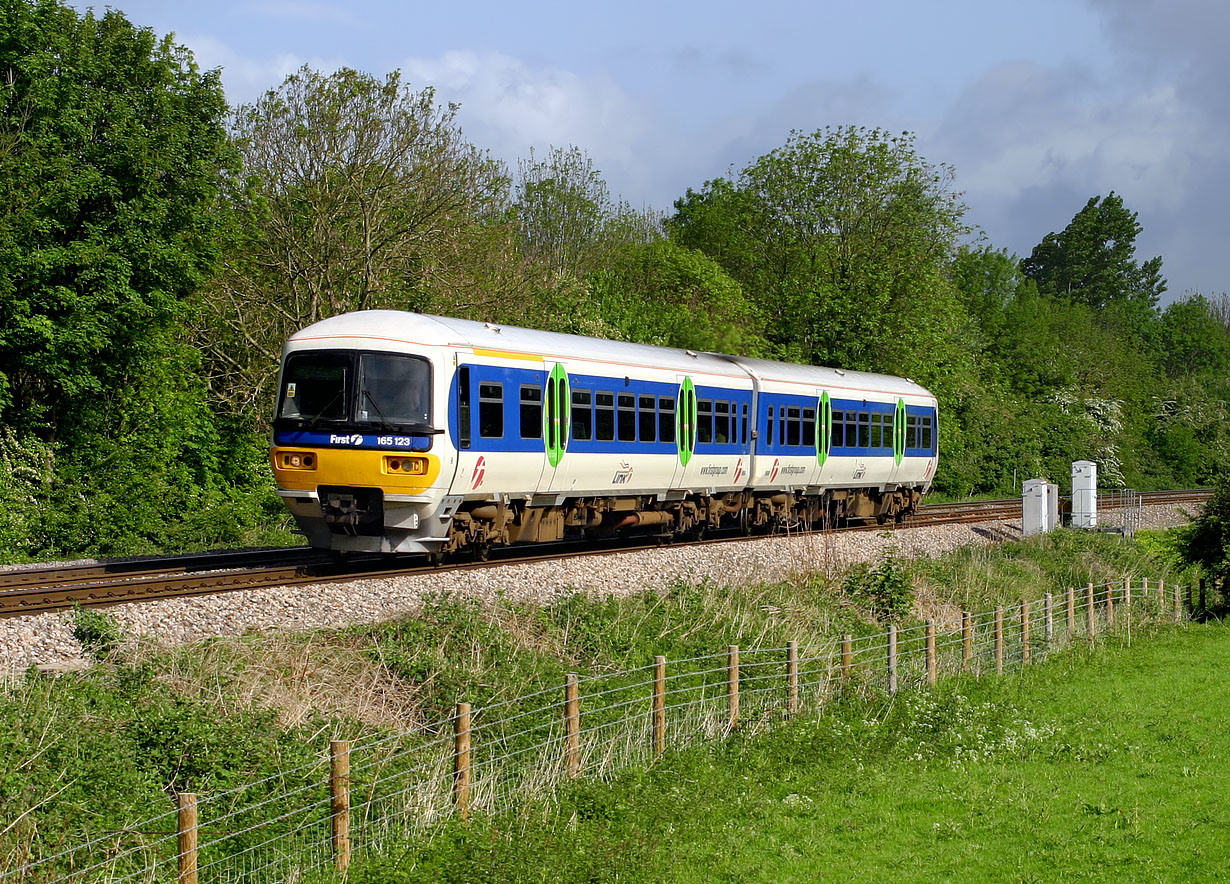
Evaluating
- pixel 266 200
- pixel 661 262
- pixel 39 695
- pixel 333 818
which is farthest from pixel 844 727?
pixel 661 262

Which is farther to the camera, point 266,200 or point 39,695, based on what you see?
point 266,200

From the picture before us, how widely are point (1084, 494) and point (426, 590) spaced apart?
76.0 ft

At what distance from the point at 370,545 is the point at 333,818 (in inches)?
310

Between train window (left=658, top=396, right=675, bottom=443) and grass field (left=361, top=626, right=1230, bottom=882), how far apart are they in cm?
771

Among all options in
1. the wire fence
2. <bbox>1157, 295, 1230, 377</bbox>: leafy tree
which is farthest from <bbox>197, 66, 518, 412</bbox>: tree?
<bbox>1157, 295, 1230, 377</bbox>: leafy tree

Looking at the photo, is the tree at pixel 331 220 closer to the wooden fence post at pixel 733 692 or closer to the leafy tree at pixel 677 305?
the leafy tree at pixel 677 305

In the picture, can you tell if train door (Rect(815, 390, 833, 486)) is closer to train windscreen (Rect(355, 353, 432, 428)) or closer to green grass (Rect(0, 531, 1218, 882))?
green grass (Rect(0, 531, 1218, 882))

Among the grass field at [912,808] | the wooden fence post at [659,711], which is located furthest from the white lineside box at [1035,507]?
the wooden fence post at [659,711]

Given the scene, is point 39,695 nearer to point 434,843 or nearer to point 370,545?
point 434,843

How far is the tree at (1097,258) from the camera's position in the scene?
105 m

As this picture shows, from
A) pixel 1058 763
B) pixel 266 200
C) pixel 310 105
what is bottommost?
pixel 1058 763

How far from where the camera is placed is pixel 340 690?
1156 centimetres

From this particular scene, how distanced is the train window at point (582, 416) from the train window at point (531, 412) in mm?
892

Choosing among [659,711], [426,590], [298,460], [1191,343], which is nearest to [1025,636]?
[659,711]
